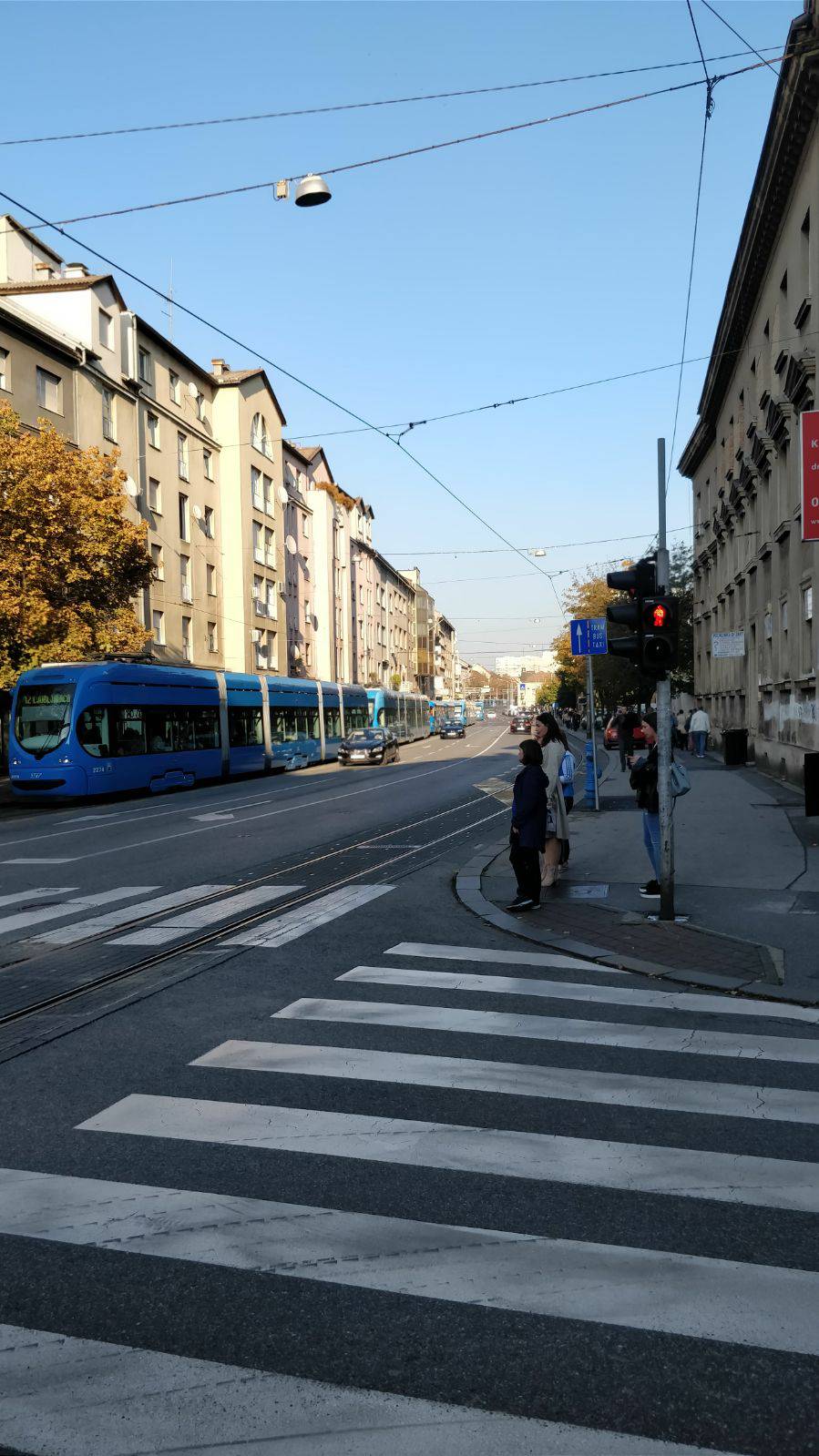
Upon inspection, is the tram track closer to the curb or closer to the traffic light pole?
the curb

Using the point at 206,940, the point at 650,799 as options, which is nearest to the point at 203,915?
the point at 206,940

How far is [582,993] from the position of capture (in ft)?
22.5

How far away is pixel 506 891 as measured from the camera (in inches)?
412

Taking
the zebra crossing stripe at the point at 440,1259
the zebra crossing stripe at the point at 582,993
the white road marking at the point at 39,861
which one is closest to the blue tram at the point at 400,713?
the white road marking at the point at 39,861

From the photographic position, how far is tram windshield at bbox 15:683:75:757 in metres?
22.2

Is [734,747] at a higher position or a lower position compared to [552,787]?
lower

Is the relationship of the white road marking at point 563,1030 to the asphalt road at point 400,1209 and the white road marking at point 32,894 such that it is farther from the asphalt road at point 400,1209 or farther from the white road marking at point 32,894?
the white road marking at point 32,894

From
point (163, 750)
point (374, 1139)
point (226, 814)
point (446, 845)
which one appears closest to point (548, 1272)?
point (374, 1139)

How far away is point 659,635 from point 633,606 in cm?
36

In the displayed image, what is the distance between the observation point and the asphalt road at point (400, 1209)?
2.68 m

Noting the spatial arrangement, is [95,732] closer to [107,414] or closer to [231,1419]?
[107,414]

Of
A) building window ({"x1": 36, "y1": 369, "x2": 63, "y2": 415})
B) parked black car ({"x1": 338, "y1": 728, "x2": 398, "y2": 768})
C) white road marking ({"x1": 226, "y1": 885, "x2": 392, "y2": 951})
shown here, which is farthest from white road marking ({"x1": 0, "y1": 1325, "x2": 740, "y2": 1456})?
parked black car ({"x1": 338, "y1": 728, "x2": 398, "y2": 768})

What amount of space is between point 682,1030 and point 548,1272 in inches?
115

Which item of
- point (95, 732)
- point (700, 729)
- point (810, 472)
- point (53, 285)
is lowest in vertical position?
point (700, 729)
